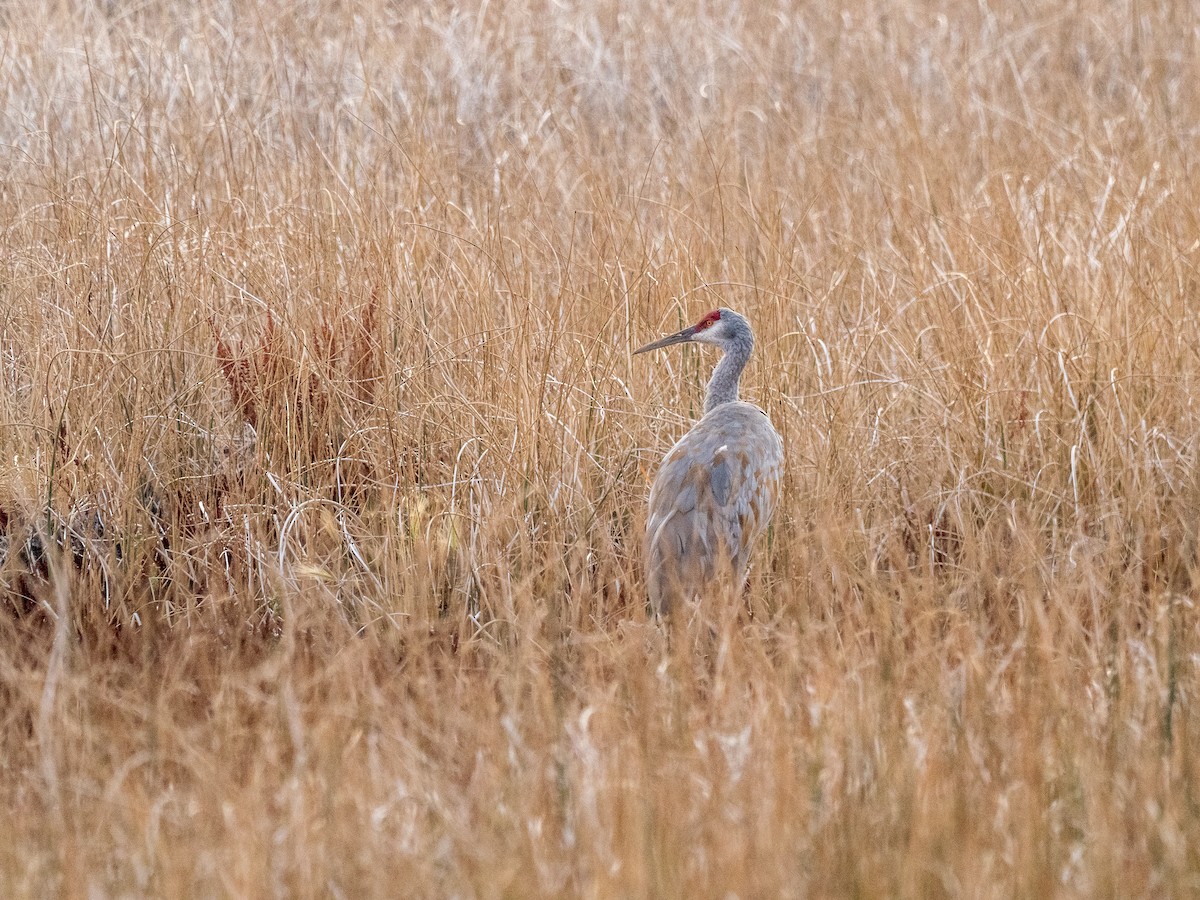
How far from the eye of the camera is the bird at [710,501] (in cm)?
325

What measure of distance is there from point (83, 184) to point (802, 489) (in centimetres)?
252

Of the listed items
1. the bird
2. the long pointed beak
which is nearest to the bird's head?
the long pointed beak

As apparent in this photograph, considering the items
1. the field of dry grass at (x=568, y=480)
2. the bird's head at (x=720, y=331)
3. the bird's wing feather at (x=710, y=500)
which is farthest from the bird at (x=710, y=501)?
the bird's head at (x=720, y=331)

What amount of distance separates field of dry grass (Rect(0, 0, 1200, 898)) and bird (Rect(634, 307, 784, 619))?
127mm

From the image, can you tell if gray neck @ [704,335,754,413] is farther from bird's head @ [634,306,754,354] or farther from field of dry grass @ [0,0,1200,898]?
field of dry grass @ [0,0,1200,898]

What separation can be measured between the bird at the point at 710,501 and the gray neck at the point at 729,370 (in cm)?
17

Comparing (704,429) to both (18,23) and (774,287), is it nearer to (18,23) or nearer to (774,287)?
(774,287)

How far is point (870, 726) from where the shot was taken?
2.40 m

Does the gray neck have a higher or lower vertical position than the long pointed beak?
lower

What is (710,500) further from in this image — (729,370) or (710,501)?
(729,370)

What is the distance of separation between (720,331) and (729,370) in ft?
0.36

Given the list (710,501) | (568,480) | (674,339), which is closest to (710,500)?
(710,501)

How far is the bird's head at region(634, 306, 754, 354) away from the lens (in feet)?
12.6

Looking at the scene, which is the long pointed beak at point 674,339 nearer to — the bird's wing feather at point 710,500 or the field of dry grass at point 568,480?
the field of dry grass at point 568,480
